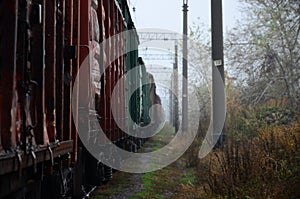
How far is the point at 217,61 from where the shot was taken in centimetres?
1120

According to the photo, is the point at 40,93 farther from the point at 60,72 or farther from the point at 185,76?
the point at 185,76

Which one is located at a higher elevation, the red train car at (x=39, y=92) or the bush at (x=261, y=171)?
the red train car at (x=39, y=92)

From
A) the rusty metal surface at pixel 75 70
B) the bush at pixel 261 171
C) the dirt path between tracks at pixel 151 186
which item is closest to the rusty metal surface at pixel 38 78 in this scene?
the rusty metal surface at pixel 75 70

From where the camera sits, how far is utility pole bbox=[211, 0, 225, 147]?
11081 millimetres

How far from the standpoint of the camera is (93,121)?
6.40 meters

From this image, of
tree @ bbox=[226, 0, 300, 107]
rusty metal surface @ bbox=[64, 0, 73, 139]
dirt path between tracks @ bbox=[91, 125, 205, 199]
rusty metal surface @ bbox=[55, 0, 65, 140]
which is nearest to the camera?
rusty metal surface @ bbox=[55, 0, 65, 140]

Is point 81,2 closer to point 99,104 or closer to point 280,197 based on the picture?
point 99,104

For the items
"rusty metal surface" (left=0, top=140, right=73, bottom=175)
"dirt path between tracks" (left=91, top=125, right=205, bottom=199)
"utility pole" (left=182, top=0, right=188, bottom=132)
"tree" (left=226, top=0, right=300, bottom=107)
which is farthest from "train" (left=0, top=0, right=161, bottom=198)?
"utility pole" (left=182, top=0, right=188, bottom=132)

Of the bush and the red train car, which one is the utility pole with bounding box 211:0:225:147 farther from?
the red train car

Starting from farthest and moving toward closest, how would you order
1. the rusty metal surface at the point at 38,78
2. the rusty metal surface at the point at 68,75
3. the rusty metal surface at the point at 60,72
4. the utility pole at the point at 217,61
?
the utility pole at the point at 217,61
the rusty metal surface at the point at 68,75
the rusty metal surface at the point at 60,72
the rusty metal surface at the point at 38,78

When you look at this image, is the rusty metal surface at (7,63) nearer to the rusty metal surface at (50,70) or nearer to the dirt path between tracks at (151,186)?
the rusty metal surface at (50,70)

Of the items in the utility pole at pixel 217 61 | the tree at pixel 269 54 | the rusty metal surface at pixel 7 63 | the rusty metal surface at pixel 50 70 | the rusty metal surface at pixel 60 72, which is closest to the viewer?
the rusty metal surface at pixel 7 63

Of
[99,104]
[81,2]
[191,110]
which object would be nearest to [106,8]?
[99,104]

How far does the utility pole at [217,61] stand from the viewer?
11.1 metres
